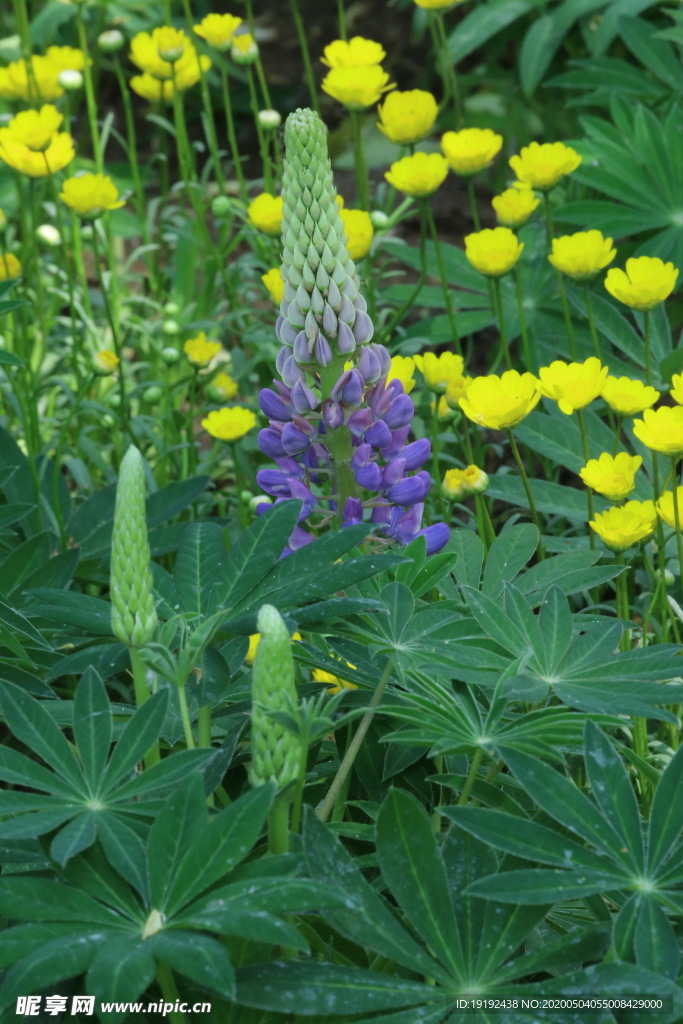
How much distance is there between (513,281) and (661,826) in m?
1.79

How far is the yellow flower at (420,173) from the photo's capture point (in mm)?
1926

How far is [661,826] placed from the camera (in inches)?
38.0

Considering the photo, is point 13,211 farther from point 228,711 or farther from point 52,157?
point 228,711

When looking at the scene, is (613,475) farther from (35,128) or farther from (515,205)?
(35,128)

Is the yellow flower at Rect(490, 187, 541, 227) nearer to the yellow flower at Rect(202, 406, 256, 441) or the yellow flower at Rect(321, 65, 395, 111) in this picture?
the yellow flower at Rect(321, 65, 395, 111)

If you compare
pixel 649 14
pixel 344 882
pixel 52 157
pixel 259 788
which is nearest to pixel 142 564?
pixel 259 788

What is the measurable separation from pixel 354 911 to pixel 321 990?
0.23 ft

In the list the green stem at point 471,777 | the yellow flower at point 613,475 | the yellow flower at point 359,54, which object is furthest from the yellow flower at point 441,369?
the yellow flower at point 359,54

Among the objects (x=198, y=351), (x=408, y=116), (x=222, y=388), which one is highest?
(x=408, y=116)

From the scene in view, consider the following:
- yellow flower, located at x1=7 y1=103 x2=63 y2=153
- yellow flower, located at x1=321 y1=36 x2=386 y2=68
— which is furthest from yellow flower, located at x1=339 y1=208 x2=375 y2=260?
yellow flower, located at x1=7 y1=103 x2=63 y2=153

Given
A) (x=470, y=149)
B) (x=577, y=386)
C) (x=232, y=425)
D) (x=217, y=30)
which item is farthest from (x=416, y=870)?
(x=217, y=30)

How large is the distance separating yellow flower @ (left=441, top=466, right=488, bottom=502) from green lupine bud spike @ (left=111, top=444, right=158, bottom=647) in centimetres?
61

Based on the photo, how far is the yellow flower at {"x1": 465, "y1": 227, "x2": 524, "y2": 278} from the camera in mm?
1753

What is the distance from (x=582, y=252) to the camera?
5.71 feet
